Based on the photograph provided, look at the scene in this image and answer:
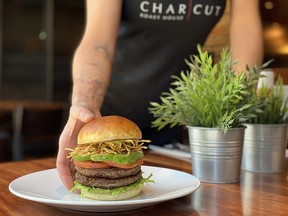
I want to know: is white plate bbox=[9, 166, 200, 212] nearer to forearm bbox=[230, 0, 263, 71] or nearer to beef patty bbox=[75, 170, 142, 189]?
beef patty bbox=[75, 170, 142, 189]

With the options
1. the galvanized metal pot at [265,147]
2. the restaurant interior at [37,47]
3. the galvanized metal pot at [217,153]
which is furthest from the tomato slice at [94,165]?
the restaurant interior at [37,47]

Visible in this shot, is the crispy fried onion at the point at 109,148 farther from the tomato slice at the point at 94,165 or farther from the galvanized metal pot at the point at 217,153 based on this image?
the galvanized metal pot at the point at 217,153

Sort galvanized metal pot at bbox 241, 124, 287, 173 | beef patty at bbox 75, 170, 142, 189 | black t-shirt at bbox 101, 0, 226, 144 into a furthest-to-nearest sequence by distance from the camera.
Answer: black t-shirt at bbox 101, 0, 226, 144 → galvanized metal pot at bbox 241, 124, 287, 173 → beef patty at bbox 75, 170, 142, 189

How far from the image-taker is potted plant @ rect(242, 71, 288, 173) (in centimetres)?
125

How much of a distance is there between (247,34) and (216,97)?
2.81ft

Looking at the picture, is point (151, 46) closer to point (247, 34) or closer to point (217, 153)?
point (247, 34)

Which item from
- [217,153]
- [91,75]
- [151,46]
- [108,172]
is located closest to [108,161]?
[108,172]

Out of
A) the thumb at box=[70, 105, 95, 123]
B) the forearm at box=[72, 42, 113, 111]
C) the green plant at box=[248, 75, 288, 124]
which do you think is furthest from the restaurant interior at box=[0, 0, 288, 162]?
the thumb at box=[70, 105, 95, 123]

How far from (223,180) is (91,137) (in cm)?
38

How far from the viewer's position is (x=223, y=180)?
112 centimetres

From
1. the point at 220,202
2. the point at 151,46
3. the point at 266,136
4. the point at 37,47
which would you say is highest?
the point at 37,47

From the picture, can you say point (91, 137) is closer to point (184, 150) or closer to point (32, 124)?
point (184, 150)

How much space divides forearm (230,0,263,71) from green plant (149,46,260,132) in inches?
26.6

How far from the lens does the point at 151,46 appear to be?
1.98 m
